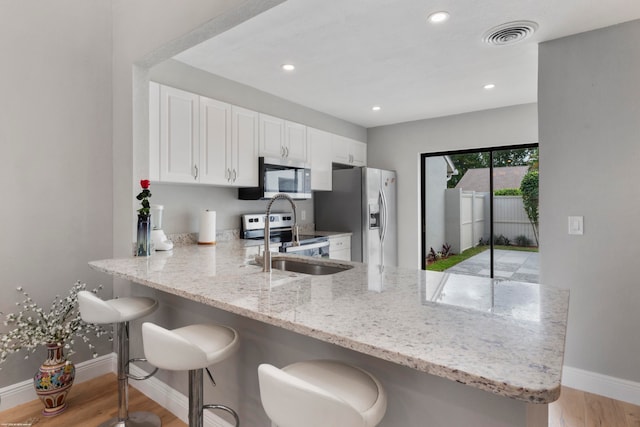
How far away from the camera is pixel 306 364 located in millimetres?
1175

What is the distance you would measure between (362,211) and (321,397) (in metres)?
3.53

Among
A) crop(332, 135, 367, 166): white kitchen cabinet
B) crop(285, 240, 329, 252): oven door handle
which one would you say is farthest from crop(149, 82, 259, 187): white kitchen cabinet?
crop(332, 135, 367, 166): white kitchen cabinet

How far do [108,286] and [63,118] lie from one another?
4.06 ft

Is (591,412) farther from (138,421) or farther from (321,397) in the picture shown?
(138,421)

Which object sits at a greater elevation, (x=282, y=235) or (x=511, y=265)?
(x=282, y=235)

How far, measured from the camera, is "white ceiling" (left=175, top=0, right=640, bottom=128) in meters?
2.10

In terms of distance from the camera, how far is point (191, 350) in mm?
1241

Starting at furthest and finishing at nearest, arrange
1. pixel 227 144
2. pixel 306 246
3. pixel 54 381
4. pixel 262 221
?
1. pixel 262 221
2. pixel 306 246
3. pixel 227 144
4. pixel 54 381

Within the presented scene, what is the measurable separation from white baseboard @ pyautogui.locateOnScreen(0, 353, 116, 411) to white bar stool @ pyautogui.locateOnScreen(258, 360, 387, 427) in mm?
2135

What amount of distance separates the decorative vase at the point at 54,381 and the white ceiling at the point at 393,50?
234cm

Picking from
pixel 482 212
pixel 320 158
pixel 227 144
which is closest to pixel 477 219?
pixel 482 212

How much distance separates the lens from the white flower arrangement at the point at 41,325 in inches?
79.4

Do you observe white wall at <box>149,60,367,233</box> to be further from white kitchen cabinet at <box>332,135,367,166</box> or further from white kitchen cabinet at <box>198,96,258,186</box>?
white kitchen cabinet at <box>332,135,367,166</box>

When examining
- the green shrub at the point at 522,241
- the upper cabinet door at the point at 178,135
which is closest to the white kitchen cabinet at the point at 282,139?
the upper cabinet door at the point at 178,135
